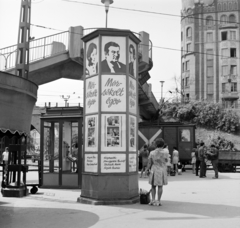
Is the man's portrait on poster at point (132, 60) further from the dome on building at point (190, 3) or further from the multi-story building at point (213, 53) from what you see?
the dome on building at point (190, 3)

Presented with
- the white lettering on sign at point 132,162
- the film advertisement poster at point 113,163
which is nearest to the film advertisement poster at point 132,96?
the white lettering on sign at point 132,162

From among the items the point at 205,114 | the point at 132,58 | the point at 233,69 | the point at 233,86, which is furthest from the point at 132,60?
the point at 233,69

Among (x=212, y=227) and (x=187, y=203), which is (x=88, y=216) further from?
(x=187, y=203)

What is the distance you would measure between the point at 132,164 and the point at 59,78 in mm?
12637

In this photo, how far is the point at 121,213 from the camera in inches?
358

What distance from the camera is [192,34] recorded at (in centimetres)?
7388

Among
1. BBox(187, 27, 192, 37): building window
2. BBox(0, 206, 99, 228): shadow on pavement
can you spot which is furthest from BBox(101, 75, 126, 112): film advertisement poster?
BBox(187, 27, 192, 37): building window

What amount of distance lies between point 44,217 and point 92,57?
465 cm

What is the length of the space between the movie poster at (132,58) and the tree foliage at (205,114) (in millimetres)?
42849

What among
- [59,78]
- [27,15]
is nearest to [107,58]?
[27,15]

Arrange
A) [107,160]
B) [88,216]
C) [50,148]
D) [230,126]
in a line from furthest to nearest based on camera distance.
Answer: [230,126], [50,148], [107,160], [88,216]

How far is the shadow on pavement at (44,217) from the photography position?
308 inches

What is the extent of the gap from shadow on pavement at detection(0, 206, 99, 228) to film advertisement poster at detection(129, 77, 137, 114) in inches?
128

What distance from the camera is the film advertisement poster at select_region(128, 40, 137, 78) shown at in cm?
1122
